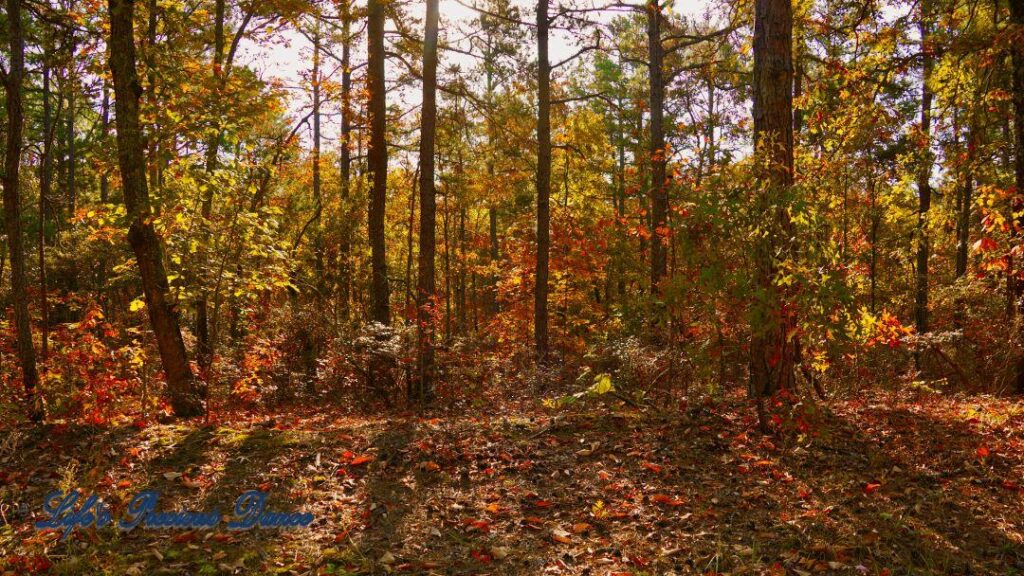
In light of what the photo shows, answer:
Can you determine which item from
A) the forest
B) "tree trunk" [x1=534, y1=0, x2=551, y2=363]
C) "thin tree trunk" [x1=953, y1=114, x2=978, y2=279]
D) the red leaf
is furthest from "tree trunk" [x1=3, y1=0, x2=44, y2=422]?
"thin tree trunk" [x1=953, y1=114, x2=978, y2=279]

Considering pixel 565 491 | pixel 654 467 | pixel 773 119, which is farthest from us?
pixel 773 119

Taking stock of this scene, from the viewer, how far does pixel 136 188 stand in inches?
243

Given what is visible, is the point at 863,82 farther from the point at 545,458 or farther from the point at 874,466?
the point at 545,458

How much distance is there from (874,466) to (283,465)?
494 centimetres

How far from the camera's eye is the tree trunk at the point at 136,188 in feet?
19.9

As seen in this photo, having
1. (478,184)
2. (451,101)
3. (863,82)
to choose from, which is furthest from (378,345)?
(478,184)

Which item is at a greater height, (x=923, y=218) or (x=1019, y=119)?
(x=1019, y=119)

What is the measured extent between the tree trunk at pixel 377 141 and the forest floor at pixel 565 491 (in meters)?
3.54

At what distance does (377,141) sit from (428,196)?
53.5 inches

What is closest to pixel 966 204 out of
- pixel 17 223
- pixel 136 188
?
pixel 136 188

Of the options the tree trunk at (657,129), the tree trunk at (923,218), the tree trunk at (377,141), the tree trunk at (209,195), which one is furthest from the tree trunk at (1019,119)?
the tree trunk at (209,195)

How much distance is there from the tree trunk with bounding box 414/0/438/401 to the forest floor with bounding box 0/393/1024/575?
2764 millimetres

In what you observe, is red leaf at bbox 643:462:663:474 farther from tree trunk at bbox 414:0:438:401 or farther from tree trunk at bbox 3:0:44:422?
tree trunk at bbox 3:0:44:422

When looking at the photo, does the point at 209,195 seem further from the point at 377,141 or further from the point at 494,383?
the point at 494,383
